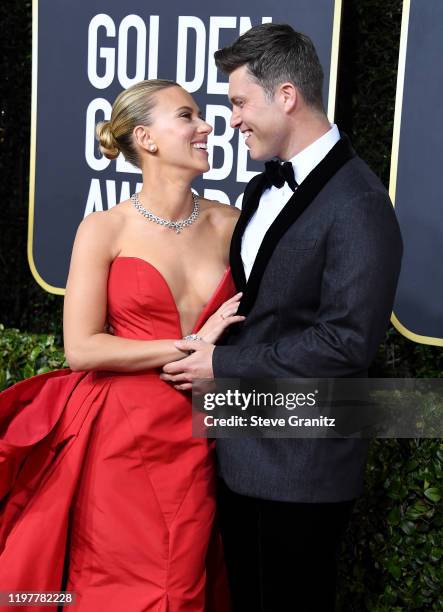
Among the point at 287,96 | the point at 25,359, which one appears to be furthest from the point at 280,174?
the point at 25,359

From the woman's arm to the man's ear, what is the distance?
0.60 m

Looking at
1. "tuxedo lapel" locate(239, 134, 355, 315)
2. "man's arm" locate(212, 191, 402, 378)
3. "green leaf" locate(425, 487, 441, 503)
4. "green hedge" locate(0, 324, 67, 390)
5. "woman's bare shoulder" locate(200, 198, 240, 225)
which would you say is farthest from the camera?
"green hedge" locate(0, 324, 67, 390)

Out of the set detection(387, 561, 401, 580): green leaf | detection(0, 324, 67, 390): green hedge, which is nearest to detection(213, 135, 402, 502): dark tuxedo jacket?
detection(387, 561, 401, 580): green leaf

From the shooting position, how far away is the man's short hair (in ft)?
7.14

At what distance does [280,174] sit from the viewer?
223cm

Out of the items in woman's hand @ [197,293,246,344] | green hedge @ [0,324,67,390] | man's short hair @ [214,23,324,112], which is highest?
man's short hair @ [214,23,324,112]

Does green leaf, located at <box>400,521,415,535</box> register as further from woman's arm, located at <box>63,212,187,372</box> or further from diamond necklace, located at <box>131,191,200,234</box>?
diamond necklace, located at <box>131,191,200,234</box>

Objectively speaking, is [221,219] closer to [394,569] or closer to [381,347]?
[381,347]

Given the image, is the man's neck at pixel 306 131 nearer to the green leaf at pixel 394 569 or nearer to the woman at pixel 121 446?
the woman at pixel 121 446

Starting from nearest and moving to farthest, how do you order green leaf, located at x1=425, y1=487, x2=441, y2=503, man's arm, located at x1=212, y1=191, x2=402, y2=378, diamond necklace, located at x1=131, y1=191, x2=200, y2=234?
man's arm, located at x1=212, y1=191, x2=402, y2=378, diamond necklace, located at x1=131, y1=191, x2=200, y2=234, green leaf, located at x1=425, y1=487, x2=441, y2=503

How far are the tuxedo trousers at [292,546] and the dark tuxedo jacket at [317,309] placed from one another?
0.17 ft

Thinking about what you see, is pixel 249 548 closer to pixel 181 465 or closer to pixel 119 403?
pixel 181 465

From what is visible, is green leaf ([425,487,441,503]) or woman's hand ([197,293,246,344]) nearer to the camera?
woman's hand ([197,293,246,344])

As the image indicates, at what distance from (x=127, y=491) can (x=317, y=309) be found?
2.41 ft
